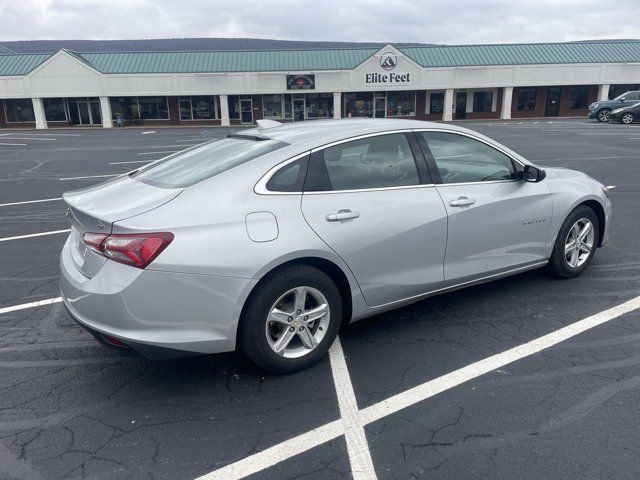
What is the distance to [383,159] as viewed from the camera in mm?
3908

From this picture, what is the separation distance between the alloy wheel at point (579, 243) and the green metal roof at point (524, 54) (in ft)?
125

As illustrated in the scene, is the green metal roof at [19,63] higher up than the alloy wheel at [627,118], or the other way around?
the green metal roof at [19,63]

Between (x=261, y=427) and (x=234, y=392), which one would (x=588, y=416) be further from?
(x=234, y=392)

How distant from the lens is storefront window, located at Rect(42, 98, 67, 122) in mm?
40781

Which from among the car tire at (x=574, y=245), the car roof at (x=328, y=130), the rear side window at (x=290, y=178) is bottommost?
the car tire at (x=574, y=245)

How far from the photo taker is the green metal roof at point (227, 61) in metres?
39.8

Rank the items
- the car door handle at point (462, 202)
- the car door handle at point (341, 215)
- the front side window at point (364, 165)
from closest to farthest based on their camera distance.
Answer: the car door handle at point (341, 215)
the front side window at point (364, 165)
the car door handle at point (462, 202)

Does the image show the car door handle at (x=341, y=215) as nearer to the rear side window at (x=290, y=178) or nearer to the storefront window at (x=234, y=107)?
the rear side window at (x=290, y=178)

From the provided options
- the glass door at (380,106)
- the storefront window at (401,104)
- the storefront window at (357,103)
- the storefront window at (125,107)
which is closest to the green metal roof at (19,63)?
the storefront window at (125,107)

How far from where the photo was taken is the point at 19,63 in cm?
4009

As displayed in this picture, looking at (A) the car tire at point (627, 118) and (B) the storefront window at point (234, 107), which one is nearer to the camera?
(A) the car tire at point (627, 118)

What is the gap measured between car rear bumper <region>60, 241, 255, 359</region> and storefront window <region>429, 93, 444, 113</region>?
42147 mm

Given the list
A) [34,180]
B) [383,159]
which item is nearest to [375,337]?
[383,159]

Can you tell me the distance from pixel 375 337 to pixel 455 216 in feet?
3.66
